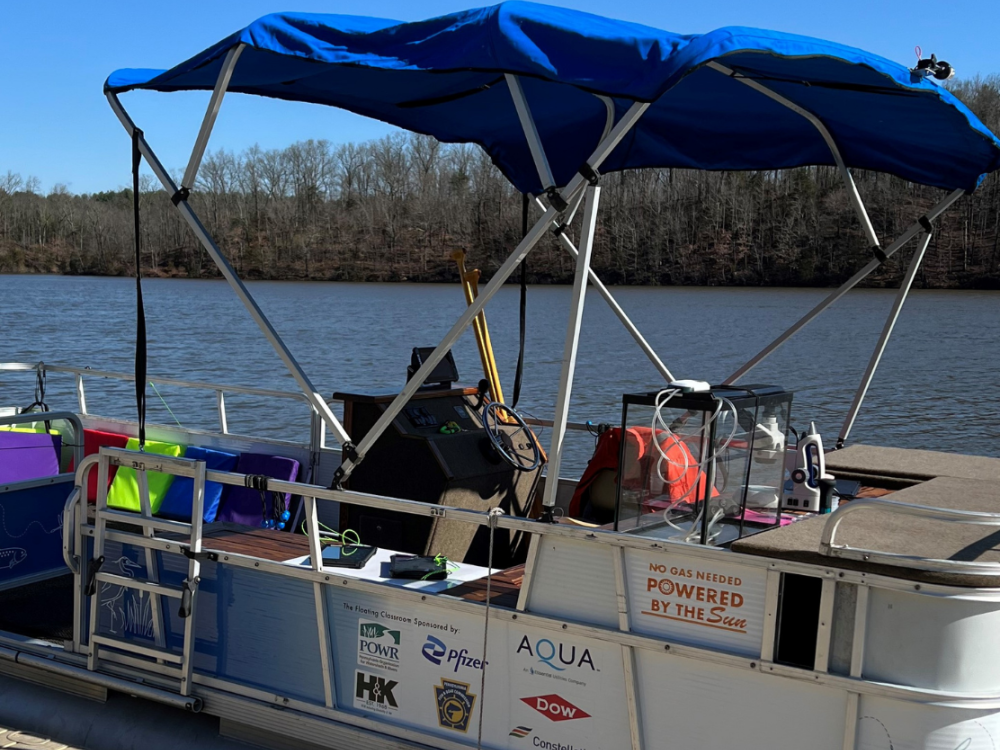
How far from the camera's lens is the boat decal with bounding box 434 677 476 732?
4.12 metres

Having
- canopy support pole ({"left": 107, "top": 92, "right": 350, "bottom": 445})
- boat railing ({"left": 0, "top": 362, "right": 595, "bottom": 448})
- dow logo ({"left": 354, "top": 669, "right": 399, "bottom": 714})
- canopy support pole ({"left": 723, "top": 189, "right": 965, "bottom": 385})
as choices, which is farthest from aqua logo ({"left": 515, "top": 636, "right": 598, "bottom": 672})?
canopy support pole ({"left": 723, "top": 189, "right": 965, "bottom": 385})

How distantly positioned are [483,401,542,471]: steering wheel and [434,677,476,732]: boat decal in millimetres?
1597

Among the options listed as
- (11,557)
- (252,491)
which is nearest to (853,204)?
(252,491)

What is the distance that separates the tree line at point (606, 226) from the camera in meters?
56.7

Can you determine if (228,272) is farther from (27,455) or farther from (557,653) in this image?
(27,455)

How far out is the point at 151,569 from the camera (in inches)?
189

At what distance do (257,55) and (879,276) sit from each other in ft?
179

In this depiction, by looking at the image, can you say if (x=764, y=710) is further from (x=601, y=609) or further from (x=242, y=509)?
(x=242, y=509)

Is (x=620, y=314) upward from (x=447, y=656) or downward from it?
upward

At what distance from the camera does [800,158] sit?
243 inches

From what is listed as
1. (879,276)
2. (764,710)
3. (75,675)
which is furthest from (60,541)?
(879,276)

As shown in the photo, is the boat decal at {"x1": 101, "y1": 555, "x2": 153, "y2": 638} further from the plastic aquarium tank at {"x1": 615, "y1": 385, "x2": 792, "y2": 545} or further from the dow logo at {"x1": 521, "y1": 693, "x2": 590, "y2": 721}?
the plastic aquarium tank at {"x1": 615, "y1": 385, "x2": 792, "y2": 545}

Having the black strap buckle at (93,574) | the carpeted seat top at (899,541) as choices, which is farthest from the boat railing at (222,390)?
the carpeted seat top at (899,541)

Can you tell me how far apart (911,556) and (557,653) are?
4.40ft
